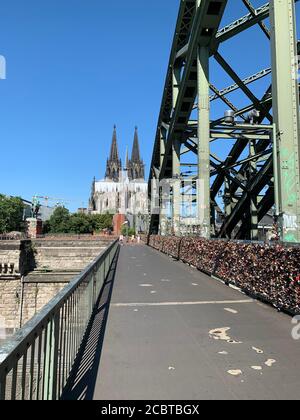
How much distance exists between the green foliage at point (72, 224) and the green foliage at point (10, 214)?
9828 millimetres

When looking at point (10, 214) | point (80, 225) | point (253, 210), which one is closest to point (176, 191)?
point (253, 210)

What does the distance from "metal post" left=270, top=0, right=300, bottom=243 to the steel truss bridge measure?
0.09ft

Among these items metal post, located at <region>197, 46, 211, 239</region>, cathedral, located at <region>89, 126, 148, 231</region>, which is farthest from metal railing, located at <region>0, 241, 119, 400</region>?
cathedral, located at <region>89, 126, 148, 231</region>

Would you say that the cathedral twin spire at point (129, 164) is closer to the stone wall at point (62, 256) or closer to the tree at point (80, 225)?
the tree at point (80, 225)

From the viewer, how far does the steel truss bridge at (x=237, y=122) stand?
10.3m

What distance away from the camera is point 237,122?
1914cm

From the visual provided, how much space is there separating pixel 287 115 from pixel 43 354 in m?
9.58

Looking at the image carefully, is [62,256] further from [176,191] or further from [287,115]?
[287,115]

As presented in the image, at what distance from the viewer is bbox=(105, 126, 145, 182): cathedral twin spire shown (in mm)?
145625

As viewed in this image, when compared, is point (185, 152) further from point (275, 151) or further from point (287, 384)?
point (287, 384)

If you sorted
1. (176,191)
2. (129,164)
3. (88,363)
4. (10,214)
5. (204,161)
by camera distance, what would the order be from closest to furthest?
(88,363) < (204,161) < (176,191) < (10,214) < (129,164)

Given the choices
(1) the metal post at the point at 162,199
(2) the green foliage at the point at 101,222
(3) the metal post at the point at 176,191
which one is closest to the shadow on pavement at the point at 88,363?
(3) the metal post at the point at 176,191
